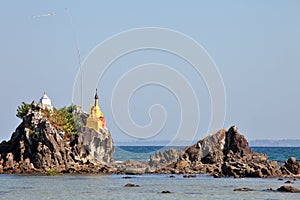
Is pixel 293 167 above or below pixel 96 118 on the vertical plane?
below

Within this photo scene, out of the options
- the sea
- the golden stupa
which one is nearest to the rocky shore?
the golden stupa

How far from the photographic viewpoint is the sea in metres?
54.9

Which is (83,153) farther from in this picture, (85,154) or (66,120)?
(66,120)

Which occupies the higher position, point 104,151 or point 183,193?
point 104,151

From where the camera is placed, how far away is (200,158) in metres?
91.2

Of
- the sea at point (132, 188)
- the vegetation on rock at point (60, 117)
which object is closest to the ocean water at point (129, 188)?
the sea at point (132, 188)

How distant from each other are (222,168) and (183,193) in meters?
23.1

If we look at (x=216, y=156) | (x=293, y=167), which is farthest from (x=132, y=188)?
(x=216, y=156)

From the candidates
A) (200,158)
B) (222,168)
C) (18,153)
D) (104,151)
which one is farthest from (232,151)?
(18,153)

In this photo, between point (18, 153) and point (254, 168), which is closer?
point (254, 168)

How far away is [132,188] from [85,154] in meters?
30.7

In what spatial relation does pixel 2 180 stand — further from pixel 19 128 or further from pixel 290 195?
pixel 290 195

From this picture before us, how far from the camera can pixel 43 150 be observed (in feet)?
285

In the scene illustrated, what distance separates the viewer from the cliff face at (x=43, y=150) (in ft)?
285
